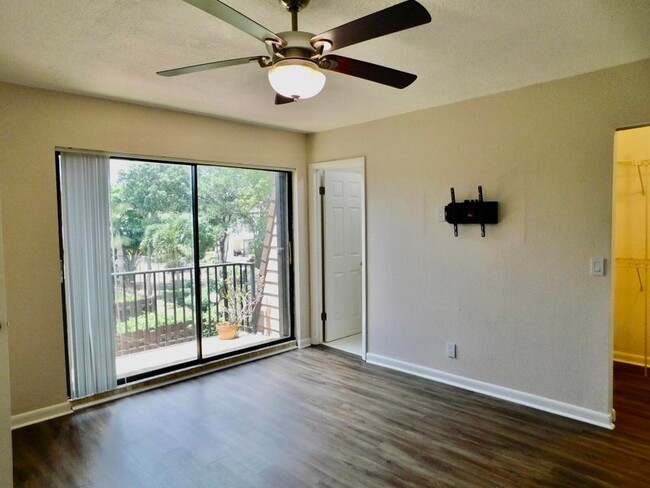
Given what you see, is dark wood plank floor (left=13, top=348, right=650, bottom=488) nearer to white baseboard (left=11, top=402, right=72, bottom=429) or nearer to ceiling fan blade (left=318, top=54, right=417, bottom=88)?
white baseboard (left=11, top=402, right=72, bottom=429)

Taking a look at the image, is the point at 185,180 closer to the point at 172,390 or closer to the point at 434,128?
the point at 172,390

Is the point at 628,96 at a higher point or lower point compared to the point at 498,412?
higher

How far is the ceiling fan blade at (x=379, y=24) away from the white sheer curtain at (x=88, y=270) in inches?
98.2

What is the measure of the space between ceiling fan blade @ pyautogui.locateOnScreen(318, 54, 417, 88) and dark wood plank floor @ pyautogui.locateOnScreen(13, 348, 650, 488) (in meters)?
2.20

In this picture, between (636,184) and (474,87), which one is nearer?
(474,87)

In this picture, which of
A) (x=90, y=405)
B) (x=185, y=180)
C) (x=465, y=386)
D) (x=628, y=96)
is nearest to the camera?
(x=628, y=96)

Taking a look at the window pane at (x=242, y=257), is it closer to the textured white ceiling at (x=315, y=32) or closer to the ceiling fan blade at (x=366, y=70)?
the textured white ceiling at (x=315, y=32)

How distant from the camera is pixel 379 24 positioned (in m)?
1.49

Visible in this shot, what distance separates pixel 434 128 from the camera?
3.69 meters

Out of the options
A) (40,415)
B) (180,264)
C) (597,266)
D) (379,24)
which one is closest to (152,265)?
(180,264)

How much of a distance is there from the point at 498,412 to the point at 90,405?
3.30 metres

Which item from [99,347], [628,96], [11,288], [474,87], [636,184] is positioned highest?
[474,87]

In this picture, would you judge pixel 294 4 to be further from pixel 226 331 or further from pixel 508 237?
pixel 226 331

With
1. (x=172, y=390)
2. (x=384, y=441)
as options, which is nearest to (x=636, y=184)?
(x=384, y=441)
